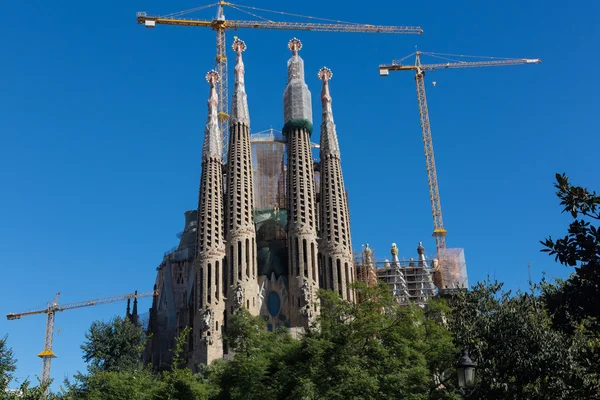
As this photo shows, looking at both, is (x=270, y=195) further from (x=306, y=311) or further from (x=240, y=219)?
(x=306, y=311)

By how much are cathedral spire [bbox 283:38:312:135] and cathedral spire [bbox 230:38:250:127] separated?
3472 mm

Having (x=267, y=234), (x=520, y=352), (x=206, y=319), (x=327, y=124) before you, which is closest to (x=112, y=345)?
(x=206, y=319)

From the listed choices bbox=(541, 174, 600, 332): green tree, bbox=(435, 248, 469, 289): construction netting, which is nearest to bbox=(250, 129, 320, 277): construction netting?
bbox=(435, 248, 469, 289): construction netting

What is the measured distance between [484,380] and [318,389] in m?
6.38

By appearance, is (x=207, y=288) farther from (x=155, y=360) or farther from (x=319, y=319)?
(x=319, y=319)

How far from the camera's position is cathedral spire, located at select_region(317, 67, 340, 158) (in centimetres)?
6175

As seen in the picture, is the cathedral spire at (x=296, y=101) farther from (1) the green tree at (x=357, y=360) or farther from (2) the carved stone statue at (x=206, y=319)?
(1) the green tree at (x=357, y=360)

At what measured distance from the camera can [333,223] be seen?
2299 inches

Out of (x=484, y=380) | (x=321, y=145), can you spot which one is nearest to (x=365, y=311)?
(x=484, y=380)

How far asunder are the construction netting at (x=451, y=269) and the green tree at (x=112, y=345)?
3033cm

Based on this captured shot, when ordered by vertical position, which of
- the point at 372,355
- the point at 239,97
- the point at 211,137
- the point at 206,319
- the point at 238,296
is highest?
the point at 239,97

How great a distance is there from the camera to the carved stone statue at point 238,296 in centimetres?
5478

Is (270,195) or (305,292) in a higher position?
(270,195)

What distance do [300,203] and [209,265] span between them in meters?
8.58
